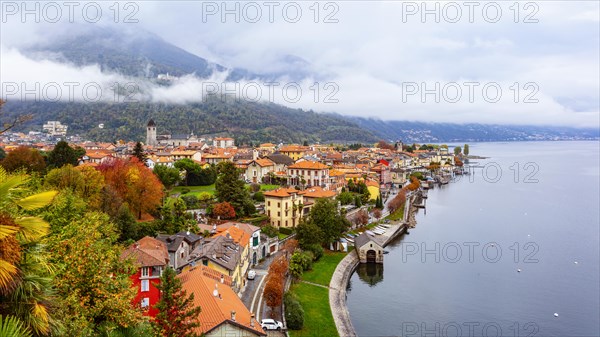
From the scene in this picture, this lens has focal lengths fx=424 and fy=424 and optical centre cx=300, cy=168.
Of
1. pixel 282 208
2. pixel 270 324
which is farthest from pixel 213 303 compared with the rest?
pixel 282 208

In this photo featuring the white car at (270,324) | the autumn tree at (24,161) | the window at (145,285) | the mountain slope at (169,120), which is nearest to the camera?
the window at (145,285)

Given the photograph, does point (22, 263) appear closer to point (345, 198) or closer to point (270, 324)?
point (270, 324)

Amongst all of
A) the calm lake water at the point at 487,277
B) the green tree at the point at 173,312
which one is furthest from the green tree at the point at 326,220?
the green tree at the point at 173,312

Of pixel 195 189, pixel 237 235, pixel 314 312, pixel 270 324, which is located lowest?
pixel 314 312

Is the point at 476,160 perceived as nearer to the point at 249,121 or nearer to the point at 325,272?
the point at 249,121

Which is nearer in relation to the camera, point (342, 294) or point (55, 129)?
point (342, 294)

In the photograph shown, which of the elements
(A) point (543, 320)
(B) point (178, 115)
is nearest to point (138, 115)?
(B) point (178, 115)

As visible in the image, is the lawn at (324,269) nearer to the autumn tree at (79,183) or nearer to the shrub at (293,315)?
the shrub at (293,315)

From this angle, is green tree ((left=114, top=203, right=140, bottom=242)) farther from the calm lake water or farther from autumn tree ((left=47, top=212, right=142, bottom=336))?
autumn tree ((left=47, top=212, right=142, bottom=336))
